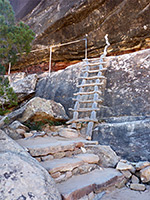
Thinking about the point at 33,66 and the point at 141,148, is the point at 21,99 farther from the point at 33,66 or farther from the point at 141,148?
the point at 33,66

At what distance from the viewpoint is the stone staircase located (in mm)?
2454

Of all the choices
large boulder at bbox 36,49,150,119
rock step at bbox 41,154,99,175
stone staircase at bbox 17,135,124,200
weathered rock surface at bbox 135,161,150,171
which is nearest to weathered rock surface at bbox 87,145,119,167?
stone staircase at bbox 17,135,124,200

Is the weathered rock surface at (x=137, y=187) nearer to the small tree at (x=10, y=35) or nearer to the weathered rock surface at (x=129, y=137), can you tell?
the weathered rock surface at (x=129, y=137)

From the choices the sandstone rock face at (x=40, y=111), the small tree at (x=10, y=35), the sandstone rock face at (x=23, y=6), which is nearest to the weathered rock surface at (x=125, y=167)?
the sandstone rock face at (x=40, y=111)

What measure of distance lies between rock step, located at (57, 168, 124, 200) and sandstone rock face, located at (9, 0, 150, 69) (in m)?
7.68

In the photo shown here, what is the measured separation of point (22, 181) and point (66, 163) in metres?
1.10

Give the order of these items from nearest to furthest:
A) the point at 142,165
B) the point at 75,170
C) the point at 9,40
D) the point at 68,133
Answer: the point at 75,170
the point at 142,165
the point at 9,40
the point at 68,133

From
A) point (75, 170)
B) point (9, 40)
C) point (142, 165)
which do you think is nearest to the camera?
point (75, 170)

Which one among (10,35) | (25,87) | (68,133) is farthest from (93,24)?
(68,133)

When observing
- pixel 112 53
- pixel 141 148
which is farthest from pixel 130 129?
pixel 112 53

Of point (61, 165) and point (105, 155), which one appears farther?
point (105, 155)

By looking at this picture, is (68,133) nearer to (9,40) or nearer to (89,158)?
(89,158)

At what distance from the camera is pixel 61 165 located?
2799 mm

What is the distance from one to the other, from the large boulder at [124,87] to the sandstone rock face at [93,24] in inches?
152
